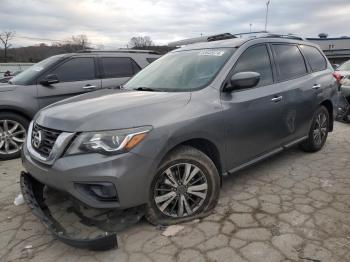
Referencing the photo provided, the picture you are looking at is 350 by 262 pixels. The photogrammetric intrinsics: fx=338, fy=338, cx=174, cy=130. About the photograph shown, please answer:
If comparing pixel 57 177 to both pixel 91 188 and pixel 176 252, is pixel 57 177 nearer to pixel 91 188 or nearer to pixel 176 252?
pixel 91 188

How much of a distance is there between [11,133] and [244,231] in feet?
14.3

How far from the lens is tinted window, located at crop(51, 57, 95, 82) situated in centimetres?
634

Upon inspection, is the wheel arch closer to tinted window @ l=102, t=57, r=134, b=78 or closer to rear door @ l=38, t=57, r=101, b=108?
rear door @ l=38, t=57, r=101, b=108

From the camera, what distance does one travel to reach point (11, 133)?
571 centimetres

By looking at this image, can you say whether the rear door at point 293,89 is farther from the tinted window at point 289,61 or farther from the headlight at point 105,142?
the headlight at point 105,142

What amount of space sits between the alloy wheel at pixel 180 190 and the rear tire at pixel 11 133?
144 inches

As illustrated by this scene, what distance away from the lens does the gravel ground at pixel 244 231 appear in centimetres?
283

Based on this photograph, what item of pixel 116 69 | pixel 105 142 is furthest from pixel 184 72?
pixel 116 69

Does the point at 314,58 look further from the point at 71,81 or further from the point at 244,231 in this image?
the point at 71,81

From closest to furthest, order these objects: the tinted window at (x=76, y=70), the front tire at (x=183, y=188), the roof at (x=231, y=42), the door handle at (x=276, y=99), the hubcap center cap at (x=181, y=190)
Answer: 1. the front tire at (x=183, y=188)
2. the hubcap center cap at (x=181, y=190)
3. the roof at (x=231, y=42)
4. the door handle at (x=276, y=99)
5. the tinted window at (x=76, y=70)

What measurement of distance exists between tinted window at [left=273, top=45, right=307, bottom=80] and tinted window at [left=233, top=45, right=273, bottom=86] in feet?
0.84

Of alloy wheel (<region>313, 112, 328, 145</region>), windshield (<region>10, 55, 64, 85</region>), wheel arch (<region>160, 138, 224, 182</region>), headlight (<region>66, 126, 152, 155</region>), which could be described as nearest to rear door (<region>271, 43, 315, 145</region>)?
alloy wheel (<region>313, 112, 328, 145</region>)

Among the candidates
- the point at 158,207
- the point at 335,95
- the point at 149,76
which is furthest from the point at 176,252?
the point at 335,95

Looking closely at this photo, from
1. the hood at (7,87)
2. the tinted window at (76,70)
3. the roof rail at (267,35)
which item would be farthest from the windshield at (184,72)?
the hood at (7,87)
